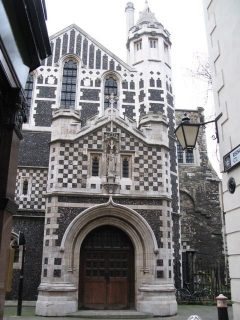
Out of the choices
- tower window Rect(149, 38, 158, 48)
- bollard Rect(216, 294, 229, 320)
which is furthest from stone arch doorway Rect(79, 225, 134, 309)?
tower window Rect(149, 38, 158, 48)

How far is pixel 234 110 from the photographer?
20.2 feet

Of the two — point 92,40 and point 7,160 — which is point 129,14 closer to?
point 92,40

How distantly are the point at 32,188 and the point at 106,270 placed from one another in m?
6.56

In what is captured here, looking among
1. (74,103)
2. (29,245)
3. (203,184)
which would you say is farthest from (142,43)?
(29,245)

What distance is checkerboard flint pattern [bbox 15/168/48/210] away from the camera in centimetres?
1750

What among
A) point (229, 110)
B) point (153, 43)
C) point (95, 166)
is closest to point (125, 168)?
point (95, 166)

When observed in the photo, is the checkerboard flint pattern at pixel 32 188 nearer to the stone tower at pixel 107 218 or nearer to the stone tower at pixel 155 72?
the stone tower at pixel 107 218

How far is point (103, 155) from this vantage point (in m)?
14.2

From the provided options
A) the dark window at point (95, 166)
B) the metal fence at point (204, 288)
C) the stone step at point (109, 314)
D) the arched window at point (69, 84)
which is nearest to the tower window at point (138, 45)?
the arched window at point (69, 84)

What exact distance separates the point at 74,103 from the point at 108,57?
378 centimetres

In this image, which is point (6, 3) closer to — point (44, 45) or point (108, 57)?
point (44, 45)

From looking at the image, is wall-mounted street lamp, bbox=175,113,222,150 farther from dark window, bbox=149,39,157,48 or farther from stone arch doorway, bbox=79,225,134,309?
dark window, bbox=149,39,157,48

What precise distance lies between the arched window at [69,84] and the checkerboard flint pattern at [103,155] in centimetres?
695

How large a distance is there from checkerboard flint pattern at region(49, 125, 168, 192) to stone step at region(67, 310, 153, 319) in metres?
4.33
